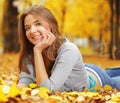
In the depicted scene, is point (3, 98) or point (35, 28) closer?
point (3, 98)

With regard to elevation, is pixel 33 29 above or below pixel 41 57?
above

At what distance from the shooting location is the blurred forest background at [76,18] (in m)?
17.8

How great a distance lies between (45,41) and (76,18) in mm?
22186

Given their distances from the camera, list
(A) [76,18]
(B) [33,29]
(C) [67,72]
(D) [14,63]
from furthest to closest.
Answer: (A) [76,18] → (D) [14,63] → (B) [33,29] → (C) [67,72]

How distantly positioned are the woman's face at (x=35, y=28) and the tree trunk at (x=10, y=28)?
14.0 metres

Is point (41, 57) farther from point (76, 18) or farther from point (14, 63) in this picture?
point (76, 18)

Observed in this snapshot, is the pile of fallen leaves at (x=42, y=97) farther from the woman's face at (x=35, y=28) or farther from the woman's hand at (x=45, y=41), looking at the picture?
the woman's face at (x=35, y=28)

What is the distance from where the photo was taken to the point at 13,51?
739 inches

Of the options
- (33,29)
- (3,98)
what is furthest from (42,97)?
(33,29)

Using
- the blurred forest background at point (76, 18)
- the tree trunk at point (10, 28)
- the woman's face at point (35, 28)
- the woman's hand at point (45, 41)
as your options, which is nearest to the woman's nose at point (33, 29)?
the woman's face at point (35, 28)

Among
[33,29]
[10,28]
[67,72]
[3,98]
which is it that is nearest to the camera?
[3,98]

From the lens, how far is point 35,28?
14.9 ft

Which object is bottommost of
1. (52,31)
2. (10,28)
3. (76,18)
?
(10,28)

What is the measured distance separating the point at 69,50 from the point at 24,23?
1.98ft
